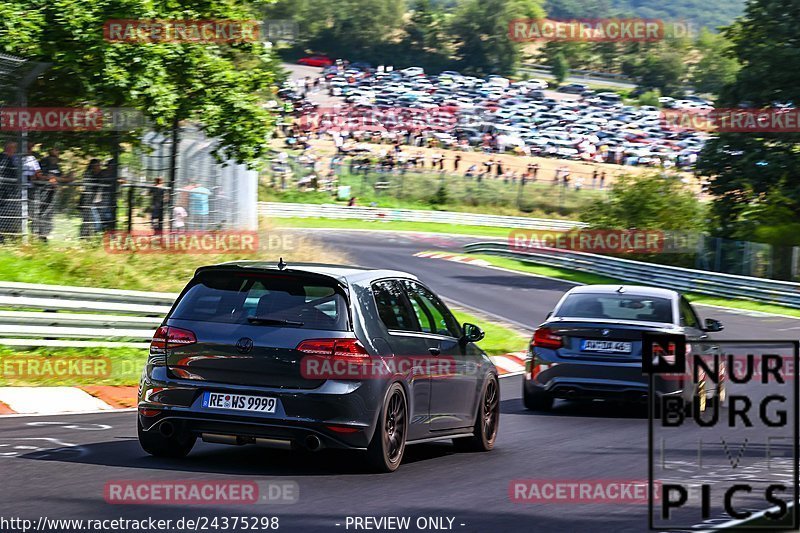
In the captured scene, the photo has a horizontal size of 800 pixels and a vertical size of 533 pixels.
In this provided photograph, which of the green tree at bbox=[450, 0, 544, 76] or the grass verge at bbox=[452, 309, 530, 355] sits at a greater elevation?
the green tree at bbox=[450, 0, 544, 76]

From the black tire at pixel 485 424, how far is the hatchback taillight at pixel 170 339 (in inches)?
119

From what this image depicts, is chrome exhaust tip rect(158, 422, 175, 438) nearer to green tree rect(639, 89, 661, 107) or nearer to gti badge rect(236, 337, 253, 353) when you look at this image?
gti badge rect(236, 337, 253, 353)

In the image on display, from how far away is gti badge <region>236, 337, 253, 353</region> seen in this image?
8.62m

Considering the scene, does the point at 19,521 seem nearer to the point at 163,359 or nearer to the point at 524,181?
the point at 163,359

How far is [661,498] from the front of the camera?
8.59 meters

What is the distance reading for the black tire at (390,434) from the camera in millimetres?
8852

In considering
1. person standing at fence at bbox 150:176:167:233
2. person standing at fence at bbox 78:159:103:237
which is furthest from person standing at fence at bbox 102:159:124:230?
person standing at fence at bbox 150:176:167:233

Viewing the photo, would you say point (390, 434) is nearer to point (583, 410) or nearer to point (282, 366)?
point (282, 366)

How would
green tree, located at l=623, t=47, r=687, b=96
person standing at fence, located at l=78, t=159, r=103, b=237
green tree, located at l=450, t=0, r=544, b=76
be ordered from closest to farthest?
person standing at fence, located at l=78, t=159, r=103, b=237
green tree, located at l=450, t=0, r=544, b=76
green tree, located at l=623, t=47, r=687, b=96

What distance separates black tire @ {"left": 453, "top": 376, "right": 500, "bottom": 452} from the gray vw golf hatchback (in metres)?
1.48

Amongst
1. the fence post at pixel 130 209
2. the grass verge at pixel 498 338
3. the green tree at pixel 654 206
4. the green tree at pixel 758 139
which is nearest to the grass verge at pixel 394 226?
the green tree at pixel 654 206

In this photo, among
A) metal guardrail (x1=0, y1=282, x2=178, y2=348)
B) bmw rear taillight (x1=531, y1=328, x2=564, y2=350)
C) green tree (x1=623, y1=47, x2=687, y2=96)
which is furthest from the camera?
green tree (x1=623, y1=47, x2=687, y2=96)

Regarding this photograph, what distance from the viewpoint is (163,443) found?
362 inches

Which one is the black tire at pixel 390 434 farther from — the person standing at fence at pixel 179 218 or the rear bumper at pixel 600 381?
the person standing at fence at pixel 179 218
